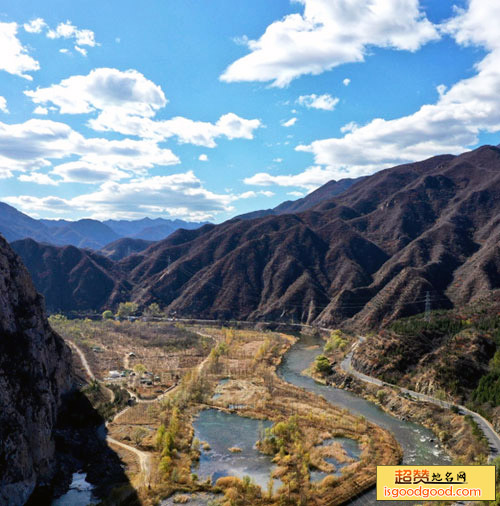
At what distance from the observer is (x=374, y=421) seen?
60.1m

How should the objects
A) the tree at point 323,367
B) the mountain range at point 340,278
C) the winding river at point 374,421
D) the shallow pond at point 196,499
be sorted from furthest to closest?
the mountain range at point 340,278 < the tree at point 323,367 < the winding river at point 374,421 < the shallow pond at point 196,499

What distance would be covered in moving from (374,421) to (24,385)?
4614cm

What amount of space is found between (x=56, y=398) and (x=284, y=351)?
217 feet

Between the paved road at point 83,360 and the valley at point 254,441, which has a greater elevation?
the paved road at point 83,360

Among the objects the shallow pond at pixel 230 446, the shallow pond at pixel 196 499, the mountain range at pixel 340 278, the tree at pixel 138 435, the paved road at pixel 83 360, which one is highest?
the mountain range at pixel 340 278

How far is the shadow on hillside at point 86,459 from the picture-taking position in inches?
1567

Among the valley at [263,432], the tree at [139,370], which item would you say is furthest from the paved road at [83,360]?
the tree at [139,370]

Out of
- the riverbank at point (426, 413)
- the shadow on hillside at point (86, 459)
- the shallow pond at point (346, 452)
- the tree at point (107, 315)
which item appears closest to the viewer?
the shadow on hillside at point (86, 459)

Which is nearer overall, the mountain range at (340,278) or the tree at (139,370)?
the tree at (139,370)

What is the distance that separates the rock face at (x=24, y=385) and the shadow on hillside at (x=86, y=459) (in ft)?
5.07

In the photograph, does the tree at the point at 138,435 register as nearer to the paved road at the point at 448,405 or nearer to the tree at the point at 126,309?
the paved road at the point at 448,405

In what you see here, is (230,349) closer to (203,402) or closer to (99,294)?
(203,402)

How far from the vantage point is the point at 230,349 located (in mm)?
109250

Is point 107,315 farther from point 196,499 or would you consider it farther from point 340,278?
point 196,499
